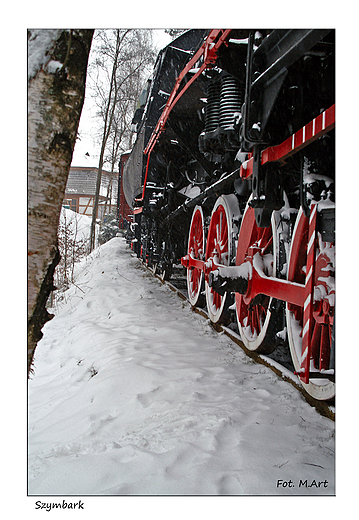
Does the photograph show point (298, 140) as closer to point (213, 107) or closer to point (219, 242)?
point (213, 107)

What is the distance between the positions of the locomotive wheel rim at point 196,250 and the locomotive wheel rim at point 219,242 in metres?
0.55

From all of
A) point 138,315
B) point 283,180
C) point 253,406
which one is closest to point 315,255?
point 283,180

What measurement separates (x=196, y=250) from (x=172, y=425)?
2979 millimetres

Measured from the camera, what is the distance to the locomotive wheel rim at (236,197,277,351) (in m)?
2.39

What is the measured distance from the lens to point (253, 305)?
2.63 metres

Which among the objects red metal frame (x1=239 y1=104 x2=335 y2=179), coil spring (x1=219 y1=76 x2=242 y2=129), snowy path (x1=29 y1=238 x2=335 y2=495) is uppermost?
coil spring (x1=219 y1=76 x2=242 y2=129)

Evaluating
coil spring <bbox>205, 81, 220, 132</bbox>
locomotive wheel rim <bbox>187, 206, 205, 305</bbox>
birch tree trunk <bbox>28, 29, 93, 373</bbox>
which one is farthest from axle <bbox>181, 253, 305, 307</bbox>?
locomotive wheel rim <bbox>187, 206, 205, 305</bbox>

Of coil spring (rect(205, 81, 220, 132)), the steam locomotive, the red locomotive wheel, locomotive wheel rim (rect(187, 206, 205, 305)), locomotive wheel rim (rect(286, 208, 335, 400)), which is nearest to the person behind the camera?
the steam locomotive

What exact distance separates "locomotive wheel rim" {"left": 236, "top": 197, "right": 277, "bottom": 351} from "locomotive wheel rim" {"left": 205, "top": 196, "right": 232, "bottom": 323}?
388 millimetres

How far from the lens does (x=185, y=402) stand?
193cm

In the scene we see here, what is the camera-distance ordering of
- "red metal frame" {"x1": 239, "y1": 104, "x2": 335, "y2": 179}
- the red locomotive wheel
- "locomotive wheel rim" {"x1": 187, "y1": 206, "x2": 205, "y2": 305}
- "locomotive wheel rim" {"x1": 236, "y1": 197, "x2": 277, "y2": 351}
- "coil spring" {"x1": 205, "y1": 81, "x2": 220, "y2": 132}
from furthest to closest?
1. "locomotive wheel rim" {"x1": 187, "y1": 206, "x2": 205, "y2": 305}
2. the red locomotive wheel
3. "coil spring" {"x1": 205, "y1": 81, "x2": 220, "y2": 132}
4. "locomotive wheel rim" {"x1": 236, "y1": 197, "x2": 277, "y2": 351}
5. "red metal frame" {"x1": 239, "y1": 104, "x2": 335, "y2": 179}

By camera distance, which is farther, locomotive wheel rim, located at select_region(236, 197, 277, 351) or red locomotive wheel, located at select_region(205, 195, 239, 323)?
red locomotive wheel, located at select_region(205, 195, 239, 323)

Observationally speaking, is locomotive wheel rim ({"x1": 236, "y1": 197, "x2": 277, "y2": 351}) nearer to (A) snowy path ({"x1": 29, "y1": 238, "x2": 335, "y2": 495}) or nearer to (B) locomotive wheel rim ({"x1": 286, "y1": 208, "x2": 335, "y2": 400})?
(A) snowy path ({"x1": 29, "y1": 238, "x2": 335, "y2": 495})

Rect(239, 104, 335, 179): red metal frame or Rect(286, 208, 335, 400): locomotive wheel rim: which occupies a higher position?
Rect(239, 104, 335, 179): red metal frame
